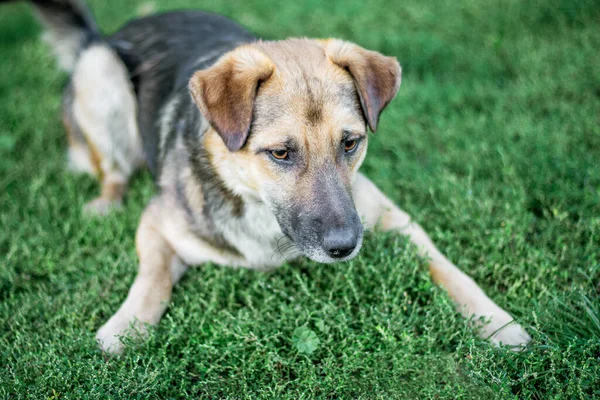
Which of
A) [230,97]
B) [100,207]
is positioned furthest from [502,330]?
[100,207]

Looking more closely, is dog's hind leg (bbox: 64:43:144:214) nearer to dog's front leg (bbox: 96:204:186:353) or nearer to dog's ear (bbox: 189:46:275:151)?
dog's front leg (bbox: 96:204:186:353)

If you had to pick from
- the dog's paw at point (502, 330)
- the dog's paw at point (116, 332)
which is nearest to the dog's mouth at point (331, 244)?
the dog's paw at point (502, 330)

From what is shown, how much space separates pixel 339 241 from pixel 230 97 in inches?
41.6

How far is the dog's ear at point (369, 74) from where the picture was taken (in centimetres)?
334

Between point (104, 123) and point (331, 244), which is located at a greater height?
point (331, 244)

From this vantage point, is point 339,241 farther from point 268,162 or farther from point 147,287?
point 147,287

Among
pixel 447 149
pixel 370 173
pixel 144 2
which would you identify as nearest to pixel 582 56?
pixel 447 149

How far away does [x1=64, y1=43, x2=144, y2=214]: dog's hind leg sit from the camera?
4.92 meters

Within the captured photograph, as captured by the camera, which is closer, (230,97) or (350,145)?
(230,97)

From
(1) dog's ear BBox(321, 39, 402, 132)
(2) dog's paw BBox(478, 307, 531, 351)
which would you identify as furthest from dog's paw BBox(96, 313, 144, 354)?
(2) dog's paw BBox(478, 307, 531, 351)

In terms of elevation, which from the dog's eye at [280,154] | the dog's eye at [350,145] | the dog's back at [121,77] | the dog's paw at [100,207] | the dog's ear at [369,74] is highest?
the dog's ear at [369,74]

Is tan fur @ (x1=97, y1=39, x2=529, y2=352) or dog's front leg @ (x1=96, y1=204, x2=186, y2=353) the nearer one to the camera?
tan fur @ (x1=97, y1=39, x2=529, y2=352)

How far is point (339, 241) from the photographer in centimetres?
301

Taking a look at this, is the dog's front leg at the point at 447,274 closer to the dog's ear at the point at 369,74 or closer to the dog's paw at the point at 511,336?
the dog's paw at the point at 511,336
